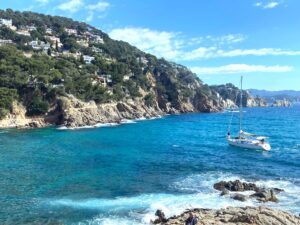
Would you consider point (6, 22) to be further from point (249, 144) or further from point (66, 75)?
point (249, 144)

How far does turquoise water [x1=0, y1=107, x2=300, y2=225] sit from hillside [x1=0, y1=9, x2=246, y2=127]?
15.4 m

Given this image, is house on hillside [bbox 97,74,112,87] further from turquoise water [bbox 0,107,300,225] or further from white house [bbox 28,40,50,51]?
turquoise water [bbox 0,107,300,225]

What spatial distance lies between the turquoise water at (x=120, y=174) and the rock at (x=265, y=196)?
2.86 feet

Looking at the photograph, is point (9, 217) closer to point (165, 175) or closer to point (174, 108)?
point (165, 175)

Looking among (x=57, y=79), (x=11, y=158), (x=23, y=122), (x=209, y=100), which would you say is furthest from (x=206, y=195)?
(x=209, y=100)

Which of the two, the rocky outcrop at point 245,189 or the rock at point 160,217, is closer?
the rock at point 160,217

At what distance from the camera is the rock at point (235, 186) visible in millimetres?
42469

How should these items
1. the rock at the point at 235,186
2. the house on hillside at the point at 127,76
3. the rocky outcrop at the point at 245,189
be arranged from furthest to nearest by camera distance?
the house on hillside at the point at 127,76
the rock at the point at 235,186
the rocky outcrop at the point at 245,189

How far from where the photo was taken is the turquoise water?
3538 cm

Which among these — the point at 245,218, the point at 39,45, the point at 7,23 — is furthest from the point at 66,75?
the point at 245,218

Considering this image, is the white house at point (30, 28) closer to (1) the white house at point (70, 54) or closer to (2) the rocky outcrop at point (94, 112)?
(1) the white house at point (70, 54)

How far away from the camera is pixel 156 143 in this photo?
80.1 metres

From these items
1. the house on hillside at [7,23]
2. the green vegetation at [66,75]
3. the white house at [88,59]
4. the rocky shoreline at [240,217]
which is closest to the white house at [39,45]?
the green vegetation at [66,75]

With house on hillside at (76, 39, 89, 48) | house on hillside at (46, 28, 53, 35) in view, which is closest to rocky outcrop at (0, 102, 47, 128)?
house on hillside at (76, 39, 89, 48)
